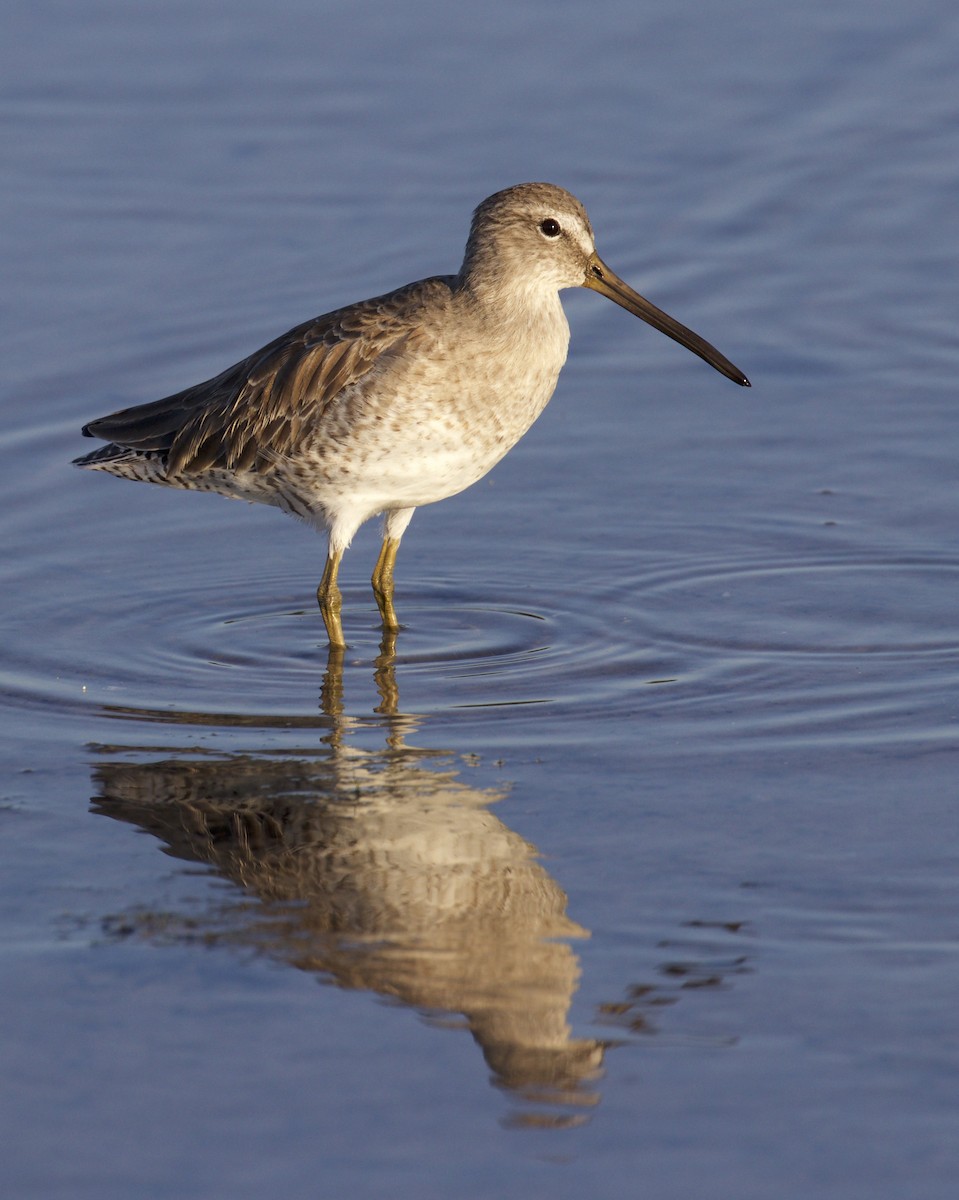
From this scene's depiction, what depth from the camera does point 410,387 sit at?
25.7 feet

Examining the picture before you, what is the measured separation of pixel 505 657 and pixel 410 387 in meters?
1.14

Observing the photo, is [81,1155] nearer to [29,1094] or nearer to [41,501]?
[29,1094]

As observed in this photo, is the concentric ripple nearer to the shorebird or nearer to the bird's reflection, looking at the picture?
the shorebird

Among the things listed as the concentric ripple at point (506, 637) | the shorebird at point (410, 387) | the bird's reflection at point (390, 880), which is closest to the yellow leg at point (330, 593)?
the shorebird at point (410, 387)

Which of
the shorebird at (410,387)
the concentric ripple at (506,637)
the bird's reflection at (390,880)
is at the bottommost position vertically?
the bird's reflection at (390,880)

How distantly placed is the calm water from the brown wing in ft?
1.69

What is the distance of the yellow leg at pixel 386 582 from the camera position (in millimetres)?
8156

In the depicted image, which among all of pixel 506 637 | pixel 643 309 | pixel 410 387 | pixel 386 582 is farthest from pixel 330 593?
pixel 643 309

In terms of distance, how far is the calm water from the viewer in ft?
15.1

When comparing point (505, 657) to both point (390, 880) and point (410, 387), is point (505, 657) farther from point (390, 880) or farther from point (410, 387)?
point (390, 880)

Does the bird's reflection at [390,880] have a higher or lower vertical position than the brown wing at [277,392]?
lower

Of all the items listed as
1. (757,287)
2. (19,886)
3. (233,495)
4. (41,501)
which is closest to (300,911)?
(19,886)

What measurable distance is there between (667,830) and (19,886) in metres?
1.89

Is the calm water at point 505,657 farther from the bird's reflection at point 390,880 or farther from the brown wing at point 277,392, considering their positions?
the brown wing at point 277,392
